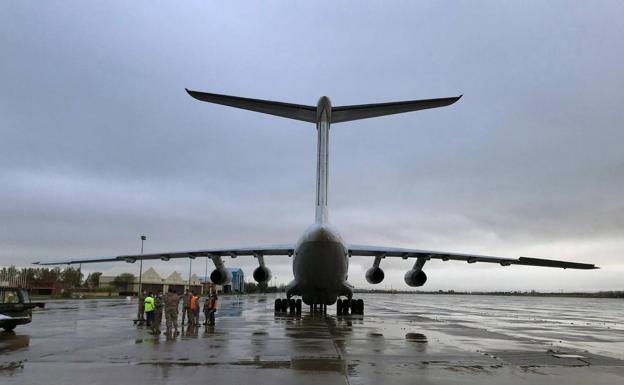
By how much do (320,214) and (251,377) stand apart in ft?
38.6

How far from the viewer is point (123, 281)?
7344 cm

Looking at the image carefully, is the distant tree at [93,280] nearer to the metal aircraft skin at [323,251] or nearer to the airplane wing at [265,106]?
the metal aircraft skin at [323,251]

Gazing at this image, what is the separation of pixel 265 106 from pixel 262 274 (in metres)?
9.49

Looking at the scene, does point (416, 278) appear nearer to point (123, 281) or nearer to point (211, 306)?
point (211, 306)

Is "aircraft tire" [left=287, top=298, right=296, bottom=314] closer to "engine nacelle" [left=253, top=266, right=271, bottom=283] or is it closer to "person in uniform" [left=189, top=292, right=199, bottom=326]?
"engine nacelle" [left=253, top=266, right=271, bottom=283]

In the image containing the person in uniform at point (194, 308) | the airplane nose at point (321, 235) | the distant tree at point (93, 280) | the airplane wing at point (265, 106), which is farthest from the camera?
the distant tree at point (93, 280)

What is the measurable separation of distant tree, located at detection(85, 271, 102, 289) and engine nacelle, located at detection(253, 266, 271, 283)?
65.9 m

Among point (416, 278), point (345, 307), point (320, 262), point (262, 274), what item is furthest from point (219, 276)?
point (416, 278)

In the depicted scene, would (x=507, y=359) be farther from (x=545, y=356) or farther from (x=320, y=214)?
(x=320, y=214)

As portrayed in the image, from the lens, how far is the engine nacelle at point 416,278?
23047mm

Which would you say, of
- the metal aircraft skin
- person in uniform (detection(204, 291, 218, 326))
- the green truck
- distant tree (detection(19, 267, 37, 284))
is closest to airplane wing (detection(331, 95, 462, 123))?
the metal aircraft skin

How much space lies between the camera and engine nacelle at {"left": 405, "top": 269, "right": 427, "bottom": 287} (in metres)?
23.0

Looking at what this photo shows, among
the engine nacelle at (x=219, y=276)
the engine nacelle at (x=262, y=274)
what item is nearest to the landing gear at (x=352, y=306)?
the engine nacelle at (x=262, y=274)

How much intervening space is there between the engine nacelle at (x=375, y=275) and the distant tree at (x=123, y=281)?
54859 millimetres
